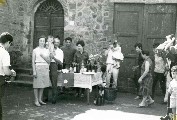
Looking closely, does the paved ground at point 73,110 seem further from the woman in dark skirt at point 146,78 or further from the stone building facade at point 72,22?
the stone building facade at point 72,22

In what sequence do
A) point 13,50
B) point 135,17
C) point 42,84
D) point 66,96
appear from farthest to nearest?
1. point 13,50
2. point 135,17
3. point 66,96
4. point 42,84

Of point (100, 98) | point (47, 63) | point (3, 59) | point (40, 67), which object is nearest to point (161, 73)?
point (100, 98)

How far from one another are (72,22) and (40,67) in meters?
4.07

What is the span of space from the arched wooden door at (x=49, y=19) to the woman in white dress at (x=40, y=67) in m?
4.07

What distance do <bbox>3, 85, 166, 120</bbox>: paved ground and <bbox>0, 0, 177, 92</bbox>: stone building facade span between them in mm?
2700

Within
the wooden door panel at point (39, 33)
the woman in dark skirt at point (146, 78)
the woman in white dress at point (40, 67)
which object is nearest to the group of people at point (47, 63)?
the woman in white dress at point (40, 67)

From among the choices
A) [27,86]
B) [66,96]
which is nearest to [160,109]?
[66,96]

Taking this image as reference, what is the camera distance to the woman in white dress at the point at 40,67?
8.23 m

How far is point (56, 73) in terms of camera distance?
28.5 ft

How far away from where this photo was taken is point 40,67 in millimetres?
8281

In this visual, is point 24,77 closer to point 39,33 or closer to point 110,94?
point 39,33

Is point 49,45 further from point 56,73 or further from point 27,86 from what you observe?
Answer: point 27,86

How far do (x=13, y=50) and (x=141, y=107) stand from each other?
610 cm

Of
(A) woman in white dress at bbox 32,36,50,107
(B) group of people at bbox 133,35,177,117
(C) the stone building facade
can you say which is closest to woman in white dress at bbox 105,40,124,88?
(B) group of people at bbox 133,35,177,117
